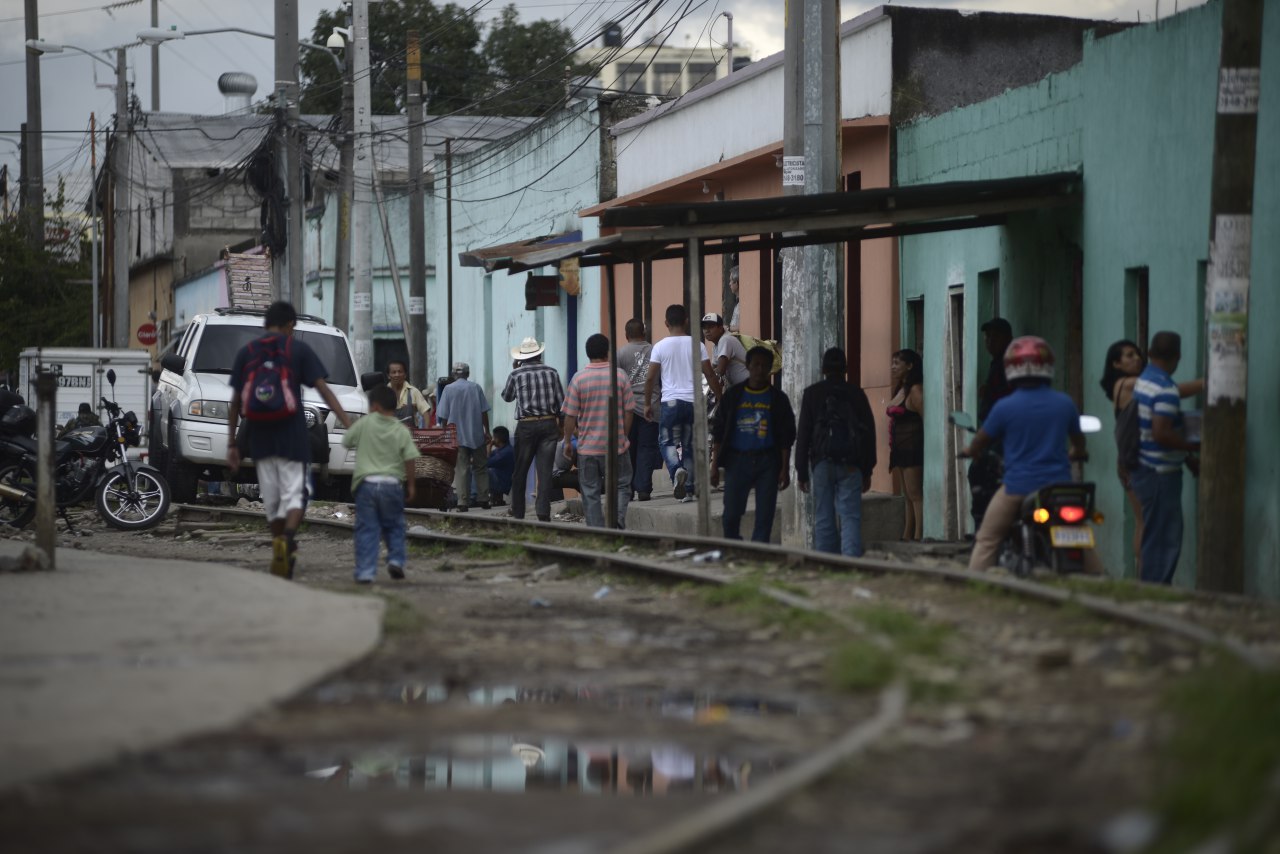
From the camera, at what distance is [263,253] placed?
52.2 meters

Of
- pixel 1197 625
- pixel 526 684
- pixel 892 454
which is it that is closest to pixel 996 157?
pixel 892 454

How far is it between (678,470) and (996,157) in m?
4.46

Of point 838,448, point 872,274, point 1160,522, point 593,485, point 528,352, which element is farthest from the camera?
point 872,274

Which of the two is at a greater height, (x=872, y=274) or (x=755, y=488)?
(x=872, y=274)

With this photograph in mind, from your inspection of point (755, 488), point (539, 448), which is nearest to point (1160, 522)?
point (755, 488)

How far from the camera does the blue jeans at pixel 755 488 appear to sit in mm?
15211

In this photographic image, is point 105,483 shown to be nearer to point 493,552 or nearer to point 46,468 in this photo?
point 493,552

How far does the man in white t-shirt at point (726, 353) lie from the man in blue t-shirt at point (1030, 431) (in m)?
7.40

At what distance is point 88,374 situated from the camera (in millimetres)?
39531

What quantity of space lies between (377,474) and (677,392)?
259 inches

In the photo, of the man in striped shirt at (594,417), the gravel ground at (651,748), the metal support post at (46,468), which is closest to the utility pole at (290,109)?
the man in striped shirt at (594,417)

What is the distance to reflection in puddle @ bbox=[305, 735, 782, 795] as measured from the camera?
5.96 meters

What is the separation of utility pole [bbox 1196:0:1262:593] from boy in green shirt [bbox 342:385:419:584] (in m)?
4.90

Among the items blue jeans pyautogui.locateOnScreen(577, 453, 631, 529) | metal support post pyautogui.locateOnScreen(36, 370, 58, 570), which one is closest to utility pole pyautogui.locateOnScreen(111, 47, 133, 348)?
blue jeans pyautogui.locateOnScreen(577, 453, 631, 529)
